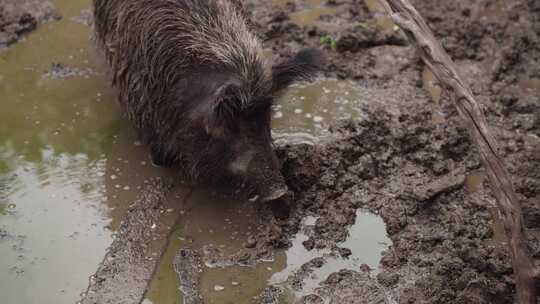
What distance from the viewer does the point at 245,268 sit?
169 inches

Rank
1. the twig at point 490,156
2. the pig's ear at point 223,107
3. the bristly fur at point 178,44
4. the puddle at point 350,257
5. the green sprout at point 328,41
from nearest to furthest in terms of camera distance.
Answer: the twig at point 490,156
the pig's ear at point 223,107
the puddle at point 350,257
the bristly fur at point 178,44
the green sprout at point 328,41

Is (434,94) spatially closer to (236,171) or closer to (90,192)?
→ (236,171)

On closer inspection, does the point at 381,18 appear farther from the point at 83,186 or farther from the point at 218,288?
the point at 218,288

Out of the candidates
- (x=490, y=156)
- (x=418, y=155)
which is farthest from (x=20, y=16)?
(x=490, y=156)

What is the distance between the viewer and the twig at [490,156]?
140 inches

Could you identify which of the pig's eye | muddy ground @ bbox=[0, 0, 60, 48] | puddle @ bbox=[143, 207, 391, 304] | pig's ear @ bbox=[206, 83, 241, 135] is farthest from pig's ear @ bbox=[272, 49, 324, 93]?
muddy ground @ bbox=[0, 0, 60, 48]

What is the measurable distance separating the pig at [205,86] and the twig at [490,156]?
2.80 ft

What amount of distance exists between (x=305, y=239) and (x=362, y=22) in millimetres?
2682

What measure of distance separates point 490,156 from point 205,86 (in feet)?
5.60

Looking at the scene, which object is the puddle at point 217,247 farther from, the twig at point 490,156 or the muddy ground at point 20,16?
the muddy ground at point 20,16

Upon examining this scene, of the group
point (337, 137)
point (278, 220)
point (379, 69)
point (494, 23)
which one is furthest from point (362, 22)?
point (278, 220)

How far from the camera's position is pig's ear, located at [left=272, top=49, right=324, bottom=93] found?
4.48 metres

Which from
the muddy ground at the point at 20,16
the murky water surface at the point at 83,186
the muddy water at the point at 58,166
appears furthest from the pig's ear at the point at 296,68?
the muddy ground at the point at 20,16

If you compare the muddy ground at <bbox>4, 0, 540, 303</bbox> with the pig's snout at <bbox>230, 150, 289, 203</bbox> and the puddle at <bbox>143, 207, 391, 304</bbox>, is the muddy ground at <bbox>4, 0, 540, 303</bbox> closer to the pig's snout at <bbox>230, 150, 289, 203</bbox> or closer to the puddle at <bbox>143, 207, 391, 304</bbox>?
the puddle at <bbox>143, 207, 391, 304</bbox>
